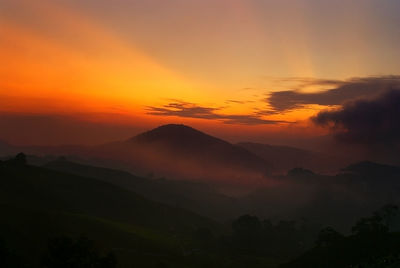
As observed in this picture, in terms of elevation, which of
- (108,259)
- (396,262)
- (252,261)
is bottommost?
(252,261)

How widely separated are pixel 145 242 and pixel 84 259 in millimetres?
90433

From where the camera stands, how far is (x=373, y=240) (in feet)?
385

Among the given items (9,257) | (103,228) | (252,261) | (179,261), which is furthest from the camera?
(103,228)

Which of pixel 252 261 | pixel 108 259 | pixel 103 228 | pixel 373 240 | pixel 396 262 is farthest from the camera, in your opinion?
pixel 103 228

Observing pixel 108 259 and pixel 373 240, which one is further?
pixel 373 240

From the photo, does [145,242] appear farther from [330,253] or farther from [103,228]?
[330,253]

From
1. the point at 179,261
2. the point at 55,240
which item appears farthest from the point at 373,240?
the point at 55,240

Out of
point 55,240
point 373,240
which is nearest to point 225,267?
point 373,240

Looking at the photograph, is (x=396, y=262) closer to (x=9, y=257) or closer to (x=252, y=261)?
(x=9, y=257)

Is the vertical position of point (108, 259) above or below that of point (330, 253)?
above

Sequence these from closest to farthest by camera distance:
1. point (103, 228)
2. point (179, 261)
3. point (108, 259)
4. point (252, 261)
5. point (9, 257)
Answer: point (9, 257)
point (108, 259)
point (179, 261)
point (252, 261)
point (103, 228)

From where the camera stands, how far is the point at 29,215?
150 m

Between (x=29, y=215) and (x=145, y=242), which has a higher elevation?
(x=29, y=215)

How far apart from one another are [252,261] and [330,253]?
154ft
